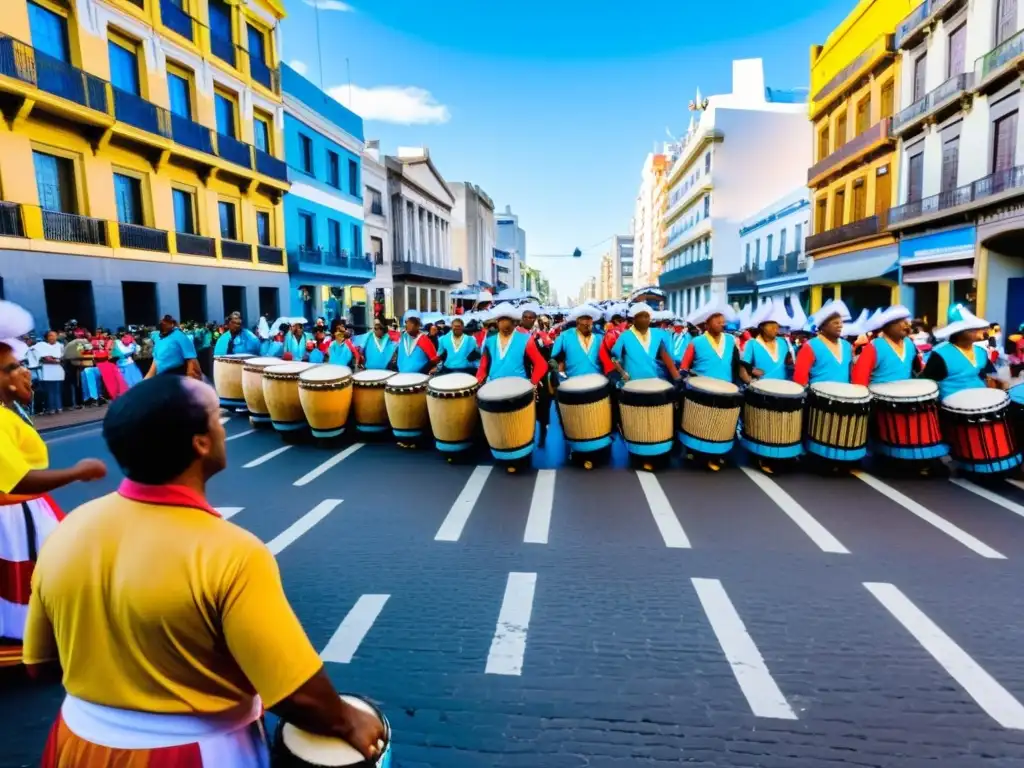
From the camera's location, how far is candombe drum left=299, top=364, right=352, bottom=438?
8594 millimetres

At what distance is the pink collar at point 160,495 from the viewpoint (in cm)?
143

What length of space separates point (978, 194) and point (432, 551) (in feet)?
64.6

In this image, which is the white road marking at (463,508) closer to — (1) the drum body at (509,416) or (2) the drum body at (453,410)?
(1) the drum body at (509,416)

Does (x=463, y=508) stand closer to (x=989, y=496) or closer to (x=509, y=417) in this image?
(x=509, y=417)

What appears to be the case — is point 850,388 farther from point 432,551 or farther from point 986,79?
point 986,79

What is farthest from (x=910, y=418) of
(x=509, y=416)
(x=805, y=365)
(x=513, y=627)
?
(x=513, y=627)

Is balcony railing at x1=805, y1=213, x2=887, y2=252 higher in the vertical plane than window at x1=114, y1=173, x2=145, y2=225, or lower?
lower

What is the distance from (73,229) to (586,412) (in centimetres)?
1455

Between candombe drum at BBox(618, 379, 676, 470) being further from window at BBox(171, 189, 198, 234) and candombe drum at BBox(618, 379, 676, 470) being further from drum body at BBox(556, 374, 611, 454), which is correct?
window at BBox(171, 189, 198, 234)

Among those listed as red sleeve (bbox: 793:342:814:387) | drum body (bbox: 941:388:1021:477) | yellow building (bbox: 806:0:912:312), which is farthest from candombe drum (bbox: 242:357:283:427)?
yellow building (bbox: 806:0:912:312)

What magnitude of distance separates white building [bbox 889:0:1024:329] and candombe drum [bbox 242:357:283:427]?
18.0 m

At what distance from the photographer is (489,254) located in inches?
2982

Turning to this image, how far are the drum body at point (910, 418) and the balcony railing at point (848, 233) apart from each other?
62.4 ft

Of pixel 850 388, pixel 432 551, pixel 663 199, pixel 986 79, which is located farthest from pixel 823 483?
pixel 663 199
